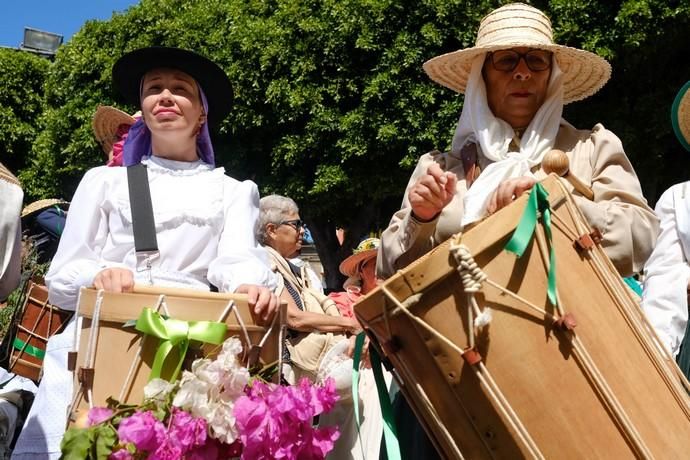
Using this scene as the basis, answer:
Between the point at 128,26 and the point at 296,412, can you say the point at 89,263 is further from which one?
the point at 128,26

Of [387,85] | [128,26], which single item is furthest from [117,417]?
[128,26]

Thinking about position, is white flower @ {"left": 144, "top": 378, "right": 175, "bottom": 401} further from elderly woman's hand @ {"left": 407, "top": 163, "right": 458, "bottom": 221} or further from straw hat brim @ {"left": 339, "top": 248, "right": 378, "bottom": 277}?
straw hat brim @ {"left": 339, "top": 248, "right": 378, "bottom": 277}

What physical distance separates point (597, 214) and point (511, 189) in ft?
0.89

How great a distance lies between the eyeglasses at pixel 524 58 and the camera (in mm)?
2549

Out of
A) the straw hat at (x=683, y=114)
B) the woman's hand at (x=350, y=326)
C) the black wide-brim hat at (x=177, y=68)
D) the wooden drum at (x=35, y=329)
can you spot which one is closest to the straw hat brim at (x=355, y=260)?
the woman's hand at (x=350, y=326)

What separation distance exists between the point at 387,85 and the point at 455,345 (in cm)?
1001

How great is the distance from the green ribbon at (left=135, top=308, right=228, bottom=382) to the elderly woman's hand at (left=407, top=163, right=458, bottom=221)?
0.69 meters

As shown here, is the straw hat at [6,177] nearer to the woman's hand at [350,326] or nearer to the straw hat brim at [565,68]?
the straw hat brim at [565,68]

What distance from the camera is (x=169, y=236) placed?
107 inches

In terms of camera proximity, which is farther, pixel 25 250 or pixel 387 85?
pixel 387 85

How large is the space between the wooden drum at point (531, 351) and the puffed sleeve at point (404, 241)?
0.51 metres

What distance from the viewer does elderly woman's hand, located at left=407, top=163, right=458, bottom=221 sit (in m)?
2.18

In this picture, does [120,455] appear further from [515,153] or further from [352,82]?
[352,82]

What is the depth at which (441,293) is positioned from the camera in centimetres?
178
